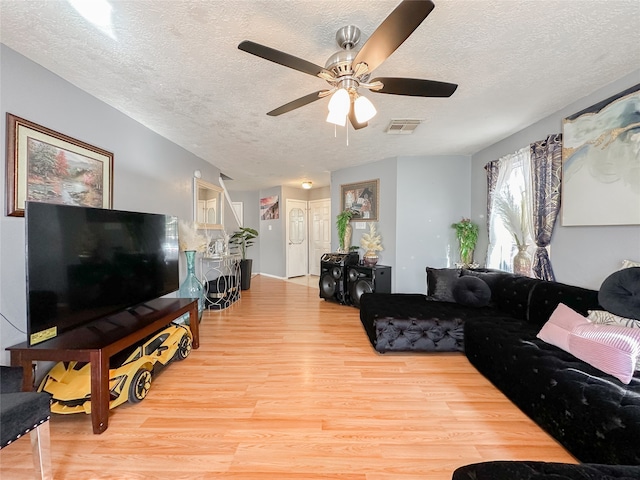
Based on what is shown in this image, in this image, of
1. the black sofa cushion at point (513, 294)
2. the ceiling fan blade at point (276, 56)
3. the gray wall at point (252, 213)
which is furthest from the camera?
the gray wall at point (252, 213)

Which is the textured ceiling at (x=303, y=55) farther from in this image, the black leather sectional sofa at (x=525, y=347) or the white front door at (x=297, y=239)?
the white front door at (x=297, y=239)

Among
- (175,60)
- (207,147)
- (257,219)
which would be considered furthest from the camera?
(257,219)

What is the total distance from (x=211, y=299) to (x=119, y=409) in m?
2.43

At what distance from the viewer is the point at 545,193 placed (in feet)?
8.56

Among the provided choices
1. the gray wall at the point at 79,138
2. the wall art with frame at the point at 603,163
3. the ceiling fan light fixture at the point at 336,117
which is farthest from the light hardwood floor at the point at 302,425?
the ceiling fan light fixture at the point at 336,117

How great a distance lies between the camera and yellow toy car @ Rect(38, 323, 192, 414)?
63.2 inches

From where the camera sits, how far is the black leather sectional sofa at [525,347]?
4.08 feet

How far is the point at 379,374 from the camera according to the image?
87.0 inches

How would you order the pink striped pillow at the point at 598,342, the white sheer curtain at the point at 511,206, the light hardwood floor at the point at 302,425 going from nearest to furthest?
the light hardwood floor at the point at 302,425
the pink striped pillow at the point at 598,342
the white sheer curtain at the point at 511,206

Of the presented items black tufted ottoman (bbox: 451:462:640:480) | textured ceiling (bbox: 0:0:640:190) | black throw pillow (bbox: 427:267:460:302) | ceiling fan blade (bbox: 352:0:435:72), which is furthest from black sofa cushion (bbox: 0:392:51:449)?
black throw pillow (bbox: 427:267:460:302)

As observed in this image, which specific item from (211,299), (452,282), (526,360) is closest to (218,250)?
(211,299)

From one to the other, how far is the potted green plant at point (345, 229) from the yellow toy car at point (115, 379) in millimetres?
3343

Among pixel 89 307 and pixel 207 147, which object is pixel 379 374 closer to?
pixel 89 307

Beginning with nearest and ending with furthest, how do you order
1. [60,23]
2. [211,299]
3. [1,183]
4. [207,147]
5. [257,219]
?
[60,23], [1,183], [207,147], [211,299], [257,219]
